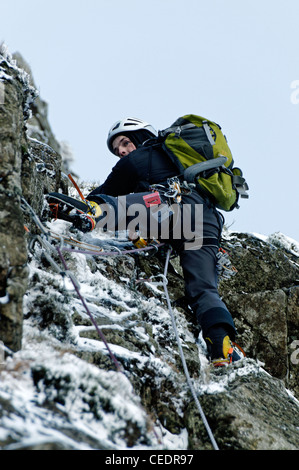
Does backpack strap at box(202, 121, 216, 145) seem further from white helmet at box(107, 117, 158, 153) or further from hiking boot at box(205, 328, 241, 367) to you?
hiking boot at box(205, 328, 241, 367)

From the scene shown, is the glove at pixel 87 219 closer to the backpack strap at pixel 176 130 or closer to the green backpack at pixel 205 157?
the green backpack at pixel 205 157

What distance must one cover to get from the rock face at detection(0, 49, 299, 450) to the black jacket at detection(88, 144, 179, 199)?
0.99 meters

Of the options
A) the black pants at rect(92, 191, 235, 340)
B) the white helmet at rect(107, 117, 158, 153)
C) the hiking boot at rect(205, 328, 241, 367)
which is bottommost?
the hiking boot at rect(205, 328, 241, 367)

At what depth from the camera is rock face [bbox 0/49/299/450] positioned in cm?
253

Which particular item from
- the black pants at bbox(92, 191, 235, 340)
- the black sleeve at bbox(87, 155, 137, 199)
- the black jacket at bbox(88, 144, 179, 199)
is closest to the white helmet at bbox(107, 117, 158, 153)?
the black jacket at bbox(88, 144, 179, 199)

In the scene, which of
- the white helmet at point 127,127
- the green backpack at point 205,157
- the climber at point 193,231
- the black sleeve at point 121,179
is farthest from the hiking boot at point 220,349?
the white helmet at point 127,127

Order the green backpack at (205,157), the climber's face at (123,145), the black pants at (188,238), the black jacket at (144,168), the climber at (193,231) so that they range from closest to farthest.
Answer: the climber at (193,231) < the black pants at (188,238) < the green backpack at (205,157) < the black jacket at (144,168) < the climber's face at (123,145)

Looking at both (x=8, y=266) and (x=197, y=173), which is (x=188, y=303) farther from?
(x=8, y=266)

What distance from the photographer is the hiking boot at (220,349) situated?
4.53 meters

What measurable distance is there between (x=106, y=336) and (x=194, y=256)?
205 cm

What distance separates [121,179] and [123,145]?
112 cm

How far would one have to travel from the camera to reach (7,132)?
11.8ft

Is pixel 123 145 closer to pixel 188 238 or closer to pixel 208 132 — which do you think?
pixel 208 132
